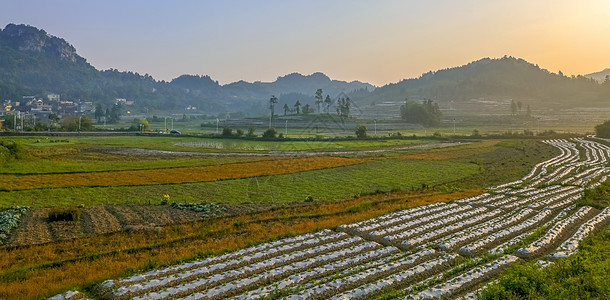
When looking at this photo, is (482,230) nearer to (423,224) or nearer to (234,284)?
(423,224)

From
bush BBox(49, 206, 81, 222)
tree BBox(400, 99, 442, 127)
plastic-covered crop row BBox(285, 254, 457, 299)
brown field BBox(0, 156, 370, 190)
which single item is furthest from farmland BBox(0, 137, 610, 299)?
tree BBox(400, 99, 442, 127)

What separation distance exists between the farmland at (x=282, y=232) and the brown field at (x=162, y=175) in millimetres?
214

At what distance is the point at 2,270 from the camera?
537 inches

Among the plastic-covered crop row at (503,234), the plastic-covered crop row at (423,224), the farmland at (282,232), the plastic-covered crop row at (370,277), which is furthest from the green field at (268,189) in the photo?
the plastic-covered crop row at (370,277)

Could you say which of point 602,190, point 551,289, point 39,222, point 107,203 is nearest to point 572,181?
point 602,190

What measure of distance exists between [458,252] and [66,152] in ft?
166

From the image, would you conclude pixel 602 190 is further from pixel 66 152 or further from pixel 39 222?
pixel 66 152

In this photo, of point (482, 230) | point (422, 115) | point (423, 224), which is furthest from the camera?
point (422, 115)

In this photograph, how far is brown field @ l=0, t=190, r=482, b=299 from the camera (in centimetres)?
1278

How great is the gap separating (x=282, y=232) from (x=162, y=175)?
2118cm

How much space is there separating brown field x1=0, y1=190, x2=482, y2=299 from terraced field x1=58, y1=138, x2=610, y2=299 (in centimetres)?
113

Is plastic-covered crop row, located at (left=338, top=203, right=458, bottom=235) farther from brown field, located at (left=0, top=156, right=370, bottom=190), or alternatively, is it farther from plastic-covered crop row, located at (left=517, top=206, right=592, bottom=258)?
brown field, located at (left=0, top=156, right=370, bottom=190)

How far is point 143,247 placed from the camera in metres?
16.3

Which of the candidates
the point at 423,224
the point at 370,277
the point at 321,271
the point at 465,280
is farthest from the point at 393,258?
the point at 423,224
